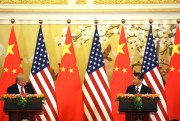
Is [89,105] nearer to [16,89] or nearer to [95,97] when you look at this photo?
[95,97]

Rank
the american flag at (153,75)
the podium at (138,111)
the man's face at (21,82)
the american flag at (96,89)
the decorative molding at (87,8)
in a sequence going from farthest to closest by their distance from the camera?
the decorative molding at (87,8), the american flag at (96,89), the american flag at (153,75), the man's face at (21,82), the podium at (138,111)

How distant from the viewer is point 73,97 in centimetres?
1039

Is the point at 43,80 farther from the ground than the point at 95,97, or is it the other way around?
the point at 43,80

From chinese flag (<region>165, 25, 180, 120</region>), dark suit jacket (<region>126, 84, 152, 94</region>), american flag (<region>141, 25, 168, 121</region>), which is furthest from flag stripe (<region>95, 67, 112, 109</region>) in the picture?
chinese flag (<region>165, 25, 180, 120</region>)

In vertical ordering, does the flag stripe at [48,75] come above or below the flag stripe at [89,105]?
above

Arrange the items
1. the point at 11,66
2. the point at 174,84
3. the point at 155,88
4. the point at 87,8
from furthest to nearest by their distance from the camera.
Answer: the point at 87,8 → the point at 11,66 → the point at 174,84 → the point at 155,88

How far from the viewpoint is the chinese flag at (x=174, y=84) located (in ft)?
34.0

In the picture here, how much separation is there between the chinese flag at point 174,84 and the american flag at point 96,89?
1468 mm

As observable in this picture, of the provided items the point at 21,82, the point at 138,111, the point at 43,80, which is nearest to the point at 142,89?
the point at 138,111

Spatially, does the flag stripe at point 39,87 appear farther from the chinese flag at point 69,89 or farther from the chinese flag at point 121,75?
the chinese flag at point 121,75

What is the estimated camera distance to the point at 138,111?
8445 mm

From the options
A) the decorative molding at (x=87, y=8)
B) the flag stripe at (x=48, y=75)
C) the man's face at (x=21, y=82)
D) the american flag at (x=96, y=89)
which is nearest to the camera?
the man's face at (x=21, y=82)

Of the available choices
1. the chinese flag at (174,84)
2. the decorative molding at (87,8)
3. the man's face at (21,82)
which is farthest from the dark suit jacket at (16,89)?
the chinese flag at (174,84)

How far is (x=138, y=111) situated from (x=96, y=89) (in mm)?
2181
